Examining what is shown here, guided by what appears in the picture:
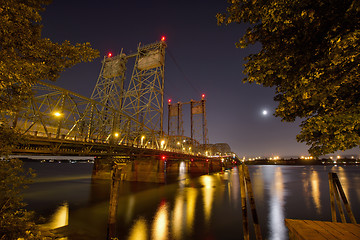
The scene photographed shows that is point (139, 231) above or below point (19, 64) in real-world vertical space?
below

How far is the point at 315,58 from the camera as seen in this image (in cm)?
529

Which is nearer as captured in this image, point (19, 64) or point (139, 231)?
point (19, 64)

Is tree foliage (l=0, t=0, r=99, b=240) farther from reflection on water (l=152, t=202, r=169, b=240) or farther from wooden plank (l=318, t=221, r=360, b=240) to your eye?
wooden plank (l=318, t=221, r=360, b=240)

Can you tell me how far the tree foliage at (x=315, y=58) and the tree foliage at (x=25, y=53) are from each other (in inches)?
266

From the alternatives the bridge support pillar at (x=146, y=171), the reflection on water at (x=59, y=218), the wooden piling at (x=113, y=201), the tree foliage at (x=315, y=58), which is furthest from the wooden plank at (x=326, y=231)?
the bridge support pillar at (x=146, y=171)

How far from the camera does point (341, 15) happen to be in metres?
4.67

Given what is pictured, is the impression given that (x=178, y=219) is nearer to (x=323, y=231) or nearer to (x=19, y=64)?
(x=323, y=231)

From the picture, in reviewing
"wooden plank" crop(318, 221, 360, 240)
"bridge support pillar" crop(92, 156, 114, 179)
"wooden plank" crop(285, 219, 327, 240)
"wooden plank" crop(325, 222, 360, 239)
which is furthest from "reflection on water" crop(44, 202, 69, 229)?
"bridge support pillar" crop(92, 156, 114, 179)

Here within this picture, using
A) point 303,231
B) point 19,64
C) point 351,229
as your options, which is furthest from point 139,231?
point 19,64

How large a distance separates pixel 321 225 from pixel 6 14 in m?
12.5

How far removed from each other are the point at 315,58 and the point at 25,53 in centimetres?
989

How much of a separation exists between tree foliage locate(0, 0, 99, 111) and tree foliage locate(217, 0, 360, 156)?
22.1 feet

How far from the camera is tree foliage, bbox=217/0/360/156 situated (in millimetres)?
4488

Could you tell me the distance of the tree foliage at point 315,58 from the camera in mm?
4488
